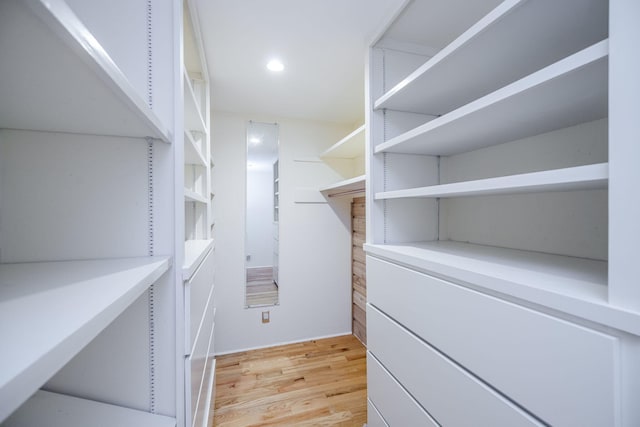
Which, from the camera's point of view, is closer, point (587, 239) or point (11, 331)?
point (11, 331)

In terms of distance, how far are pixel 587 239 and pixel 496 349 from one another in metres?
0.59

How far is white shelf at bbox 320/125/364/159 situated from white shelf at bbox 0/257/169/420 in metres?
1.66

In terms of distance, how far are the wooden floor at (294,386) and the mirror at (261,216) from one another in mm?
521

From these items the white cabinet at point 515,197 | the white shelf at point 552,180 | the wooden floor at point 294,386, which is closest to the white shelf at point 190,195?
the white cabinet at point 515,197

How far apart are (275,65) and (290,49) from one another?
21 cm

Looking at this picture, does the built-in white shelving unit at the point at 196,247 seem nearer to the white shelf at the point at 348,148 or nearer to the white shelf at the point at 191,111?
the white shelf at the point at 191,111

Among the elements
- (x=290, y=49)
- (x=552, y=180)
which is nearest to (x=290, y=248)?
(x=290, y=49)

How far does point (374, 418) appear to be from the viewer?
1393 mm

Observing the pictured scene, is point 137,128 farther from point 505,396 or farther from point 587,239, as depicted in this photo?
point 587,239

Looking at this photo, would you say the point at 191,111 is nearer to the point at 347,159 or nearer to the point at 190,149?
the point at 190,149

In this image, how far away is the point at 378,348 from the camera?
1353mm

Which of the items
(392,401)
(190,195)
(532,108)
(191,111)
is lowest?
(392,401)

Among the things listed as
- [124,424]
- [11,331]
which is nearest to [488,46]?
[11,331]

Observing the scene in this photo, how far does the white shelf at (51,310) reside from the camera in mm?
270
